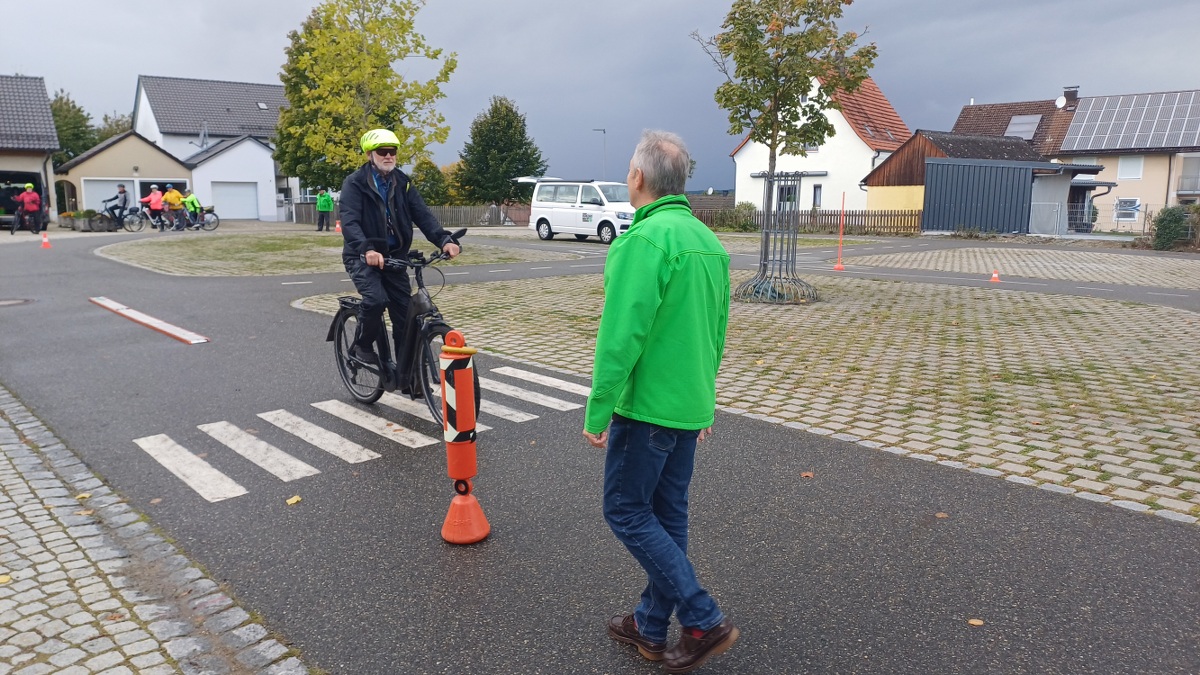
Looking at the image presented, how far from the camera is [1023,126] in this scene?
51.4m

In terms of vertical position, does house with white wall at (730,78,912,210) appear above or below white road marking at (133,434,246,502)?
above

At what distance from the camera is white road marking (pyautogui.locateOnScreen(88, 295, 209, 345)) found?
9.68 meters

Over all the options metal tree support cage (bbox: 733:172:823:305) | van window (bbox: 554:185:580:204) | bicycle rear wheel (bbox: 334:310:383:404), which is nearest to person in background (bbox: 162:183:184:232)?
van window (bbox: 554:185:580:204)

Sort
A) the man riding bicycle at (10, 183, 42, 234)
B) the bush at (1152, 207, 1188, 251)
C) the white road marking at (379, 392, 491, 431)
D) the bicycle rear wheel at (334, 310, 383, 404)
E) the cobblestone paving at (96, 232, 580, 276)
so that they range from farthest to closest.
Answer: the man riding bicycle at (10, 183, 42, 234) → the bush at (1152, 207, 1188, 251) → the cobblestone paving at (96, 232, 580, 276) → the bicycle rear wheel at (334, 310, 383, 404) → the white road marking at (379, 392, 491, 431)

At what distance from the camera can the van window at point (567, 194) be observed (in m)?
29.3

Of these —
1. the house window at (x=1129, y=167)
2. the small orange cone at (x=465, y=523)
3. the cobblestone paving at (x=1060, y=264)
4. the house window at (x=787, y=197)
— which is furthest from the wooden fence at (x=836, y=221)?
the small orange cone at (x=465, y=523)

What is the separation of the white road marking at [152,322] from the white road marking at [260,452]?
3744mm

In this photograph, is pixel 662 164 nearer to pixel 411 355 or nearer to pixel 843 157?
pixel 411 355

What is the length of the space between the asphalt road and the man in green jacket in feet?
1.07

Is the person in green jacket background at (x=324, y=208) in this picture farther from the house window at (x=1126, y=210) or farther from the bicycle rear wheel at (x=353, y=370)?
the house window at (x=1126, y=210)

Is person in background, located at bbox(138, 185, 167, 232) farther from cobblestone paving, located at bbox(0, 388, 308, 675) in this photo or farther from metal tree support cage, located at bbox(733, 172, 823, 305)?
cobblestone paving, located at bbox(0, 388, 308, 675)

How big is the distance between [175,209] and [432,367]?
1274 inches

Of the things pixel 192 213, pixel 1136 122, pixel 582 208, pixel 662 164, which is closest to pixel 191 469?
pixel 662 164

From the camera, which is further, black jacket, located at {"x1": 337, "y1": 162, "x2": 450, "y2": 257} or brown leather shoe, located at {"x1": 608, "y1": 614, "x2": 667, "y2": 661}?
black jacket, located at {"x1": 337, "y1": 162, "x2": 450, "y2": 257}
